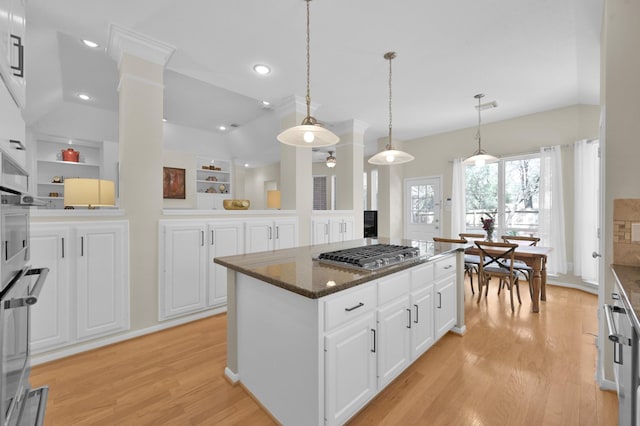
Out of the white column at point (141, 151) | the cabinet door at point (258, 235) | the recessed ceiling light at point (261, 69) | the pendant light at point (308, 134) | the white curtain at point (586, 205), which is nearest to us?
the pendant light at point (308, 134)

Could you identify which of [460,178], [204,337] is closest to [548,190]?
[460,178]

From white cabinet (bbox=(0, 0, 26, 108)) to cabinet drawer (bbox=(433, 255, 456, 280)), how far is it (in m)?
2.64

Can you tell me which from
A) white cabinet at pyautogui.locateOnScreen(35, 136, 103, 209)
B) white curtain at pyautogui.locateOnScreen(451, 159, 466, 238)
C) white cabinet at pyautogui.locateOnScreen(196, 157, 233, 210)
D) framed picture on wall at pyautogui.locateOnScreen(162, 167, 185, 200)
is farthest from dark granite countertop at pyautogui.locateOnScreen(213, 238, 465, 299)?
white cabinet at pyautogui.locateOnScreen(196, 157, 233, 210)

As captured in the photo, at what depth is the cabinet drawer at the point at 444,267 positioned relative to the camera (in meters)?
2.34

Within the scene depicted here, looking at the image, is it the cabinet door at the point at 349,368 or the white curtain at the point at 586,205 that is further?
the white curtain at the point at 586,205

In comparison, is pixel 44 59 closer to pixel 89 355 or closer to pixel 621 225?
pixel 89 355

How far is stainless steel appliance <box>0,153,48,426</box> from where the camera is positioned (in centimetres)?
81

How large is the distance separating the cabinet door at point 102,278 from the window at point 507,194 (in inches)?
196

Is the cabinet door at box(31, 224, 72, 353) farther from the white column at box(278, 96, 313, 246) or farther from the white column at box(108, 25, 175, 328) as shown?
the white column at box(278, 96, 313, 246)

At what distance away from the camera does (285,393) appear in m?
1.54

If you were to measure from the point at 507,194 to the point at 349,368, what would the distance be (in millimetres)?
4907

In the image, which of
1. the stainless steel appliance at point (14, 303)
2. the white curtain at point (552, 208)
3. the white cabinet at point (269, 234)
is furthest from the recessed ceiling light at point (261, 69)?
the white curtain at point (552, 208)

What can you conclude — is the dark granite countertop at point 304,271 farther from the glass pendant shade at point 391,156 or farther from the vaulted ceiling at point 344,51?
the vaulted ceiling at point 344,51

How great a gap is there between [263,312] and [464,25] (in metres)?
2.91
